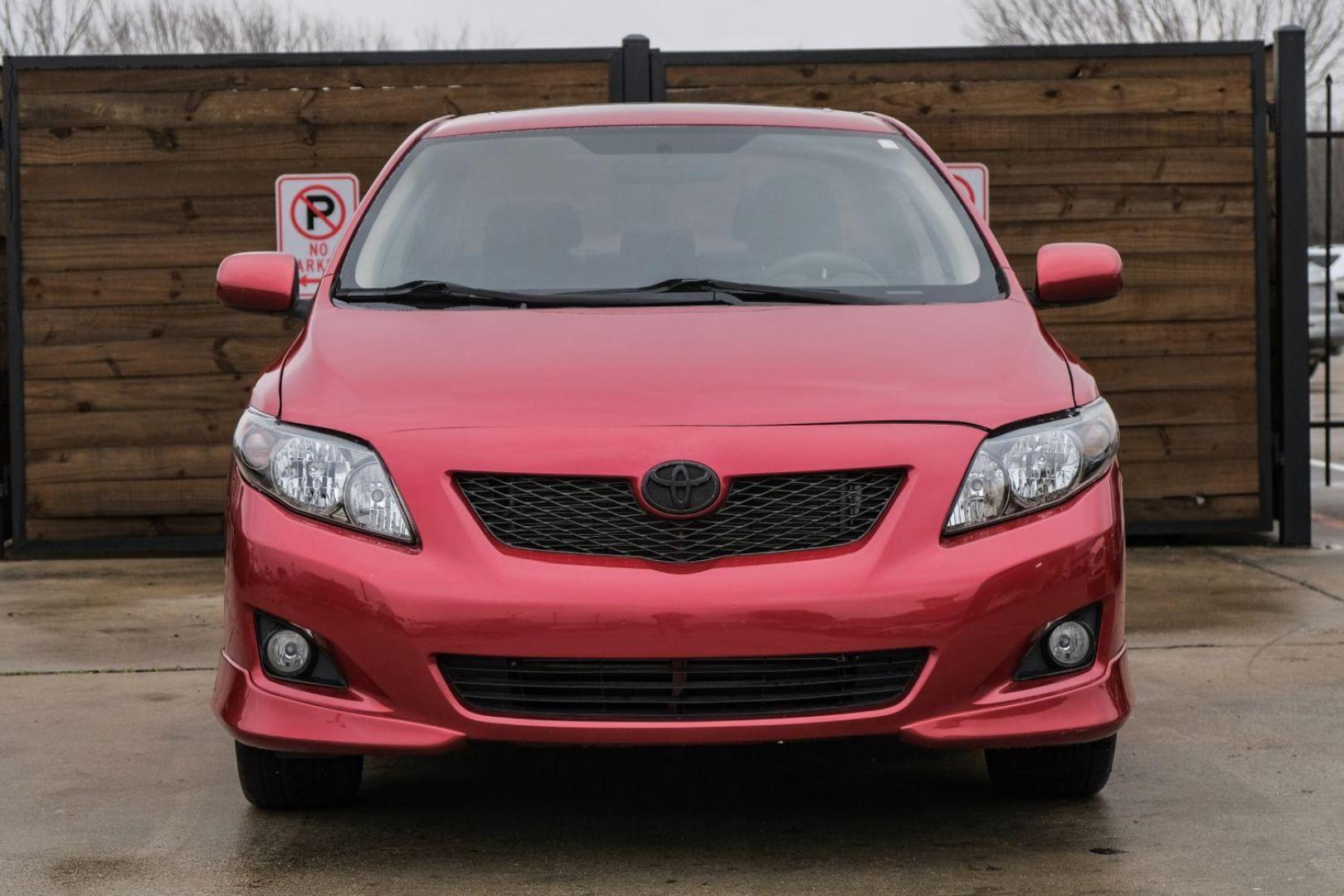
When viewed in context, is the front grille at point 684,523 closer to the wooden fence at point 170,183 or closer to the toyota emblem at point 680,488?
the toyota emblem at point 680,488

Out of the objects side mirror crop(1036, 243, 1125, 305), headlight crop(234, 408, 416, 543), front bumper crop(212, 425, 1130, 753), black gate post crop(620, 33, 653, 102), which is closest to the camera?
front bumper crop(212, 425, 1130, 753)

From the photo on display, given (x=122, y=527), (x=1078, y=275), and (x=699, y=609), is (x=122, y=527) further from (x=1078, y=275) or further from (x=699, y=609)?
(x=699, y=609)

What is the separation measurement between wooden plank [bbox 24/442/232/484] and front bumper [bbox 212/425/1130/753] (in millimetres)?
5447

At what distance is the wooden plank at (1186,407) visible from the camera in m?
9.13

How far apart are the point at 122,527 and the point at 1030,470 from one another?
6.34m

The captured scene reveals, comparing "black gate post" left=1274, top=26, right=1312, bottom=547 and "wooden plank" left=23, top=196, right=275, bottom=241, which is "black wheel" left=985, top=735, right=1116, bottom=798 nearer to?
"black gate post" left=1274, top=26, right=1312, bottom=547

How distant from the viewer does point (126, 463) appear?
917cm

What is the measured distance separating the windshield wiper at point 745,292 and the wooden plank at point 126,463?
5058 mm

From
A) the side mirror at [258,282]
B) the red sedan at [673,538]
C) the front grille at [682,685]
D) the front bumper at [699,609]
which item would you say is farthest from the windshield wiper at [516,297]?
the front grille at [682,685]

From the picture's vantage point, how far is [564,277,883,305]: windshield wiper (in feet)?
14.5

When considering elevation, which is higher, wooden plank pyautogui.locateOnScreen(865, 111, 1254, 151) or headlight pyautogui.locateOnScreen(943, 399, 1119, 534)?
wooden plank pyautogui.locateOnScreen(865, 111, 1254, 151)

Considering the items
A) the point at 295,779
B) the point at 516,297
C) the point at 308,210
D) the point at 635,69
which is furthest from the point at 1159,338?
the point at 295,779

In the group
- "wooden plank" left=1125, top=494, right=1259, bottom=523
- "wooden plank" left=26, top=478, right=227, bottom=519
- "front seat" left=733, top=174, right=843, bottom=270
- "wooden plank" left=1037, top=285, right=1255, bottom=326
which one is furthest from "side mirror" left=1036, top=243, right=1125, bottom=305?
"wooden plank" left=26, top=478, right=227, bottom=519

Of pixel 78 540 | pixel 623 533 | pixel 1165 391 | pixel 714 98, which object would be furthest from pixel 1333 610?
pixel 78 540
